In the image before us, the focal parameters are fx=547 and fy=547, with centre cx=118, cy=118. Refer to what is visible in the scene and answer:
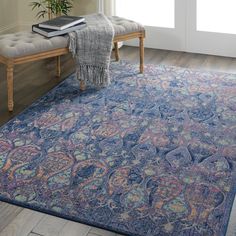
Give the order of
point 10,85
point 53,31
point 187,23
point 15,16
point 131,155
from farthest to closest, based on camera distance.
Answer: point 15,16 → point 187,23 → point 53,31 → point 10,85 → point 131,155

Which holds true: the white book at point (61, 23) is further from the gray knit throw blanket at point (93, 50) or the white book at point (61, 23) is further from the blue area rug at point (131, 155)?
the blue area rug at point (131, 155)

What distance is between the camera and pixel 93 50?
3.94 m

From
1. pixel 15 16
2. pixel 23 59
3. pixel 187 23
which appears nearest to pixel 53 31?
pixel 23 59

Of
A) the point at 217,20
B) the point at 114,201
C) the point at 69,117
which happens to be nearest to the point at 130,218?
the point at 114,201

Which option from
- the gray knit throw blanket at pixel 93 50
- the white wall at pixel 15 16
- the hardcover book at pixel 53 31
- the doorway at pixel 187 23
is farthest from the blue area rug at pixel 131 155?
the white wall at pixel 15 16

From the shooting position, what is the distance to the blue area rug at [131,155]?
2.61 metres

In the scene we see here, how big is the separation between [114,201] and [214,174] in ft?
1.94

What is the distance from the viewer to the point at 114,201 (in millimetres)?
2682

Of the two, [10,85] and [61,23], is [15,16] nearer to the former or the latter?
[61,23]

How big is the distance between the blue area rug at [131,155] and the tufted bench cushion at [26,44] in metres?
0.38

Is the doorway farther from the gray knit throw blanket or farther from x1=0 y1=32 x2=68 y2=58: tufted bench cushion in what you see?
x1=0 y1=32 x2=68 y2=58: tufted bench cushion

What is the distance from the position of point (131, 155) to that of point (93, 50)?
1.11 meters

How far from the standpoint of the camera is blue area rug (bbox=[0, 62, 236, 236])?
8.55ft

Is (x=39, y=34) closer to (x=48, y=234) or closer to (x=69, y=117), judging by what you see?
(x=69, y=117)
